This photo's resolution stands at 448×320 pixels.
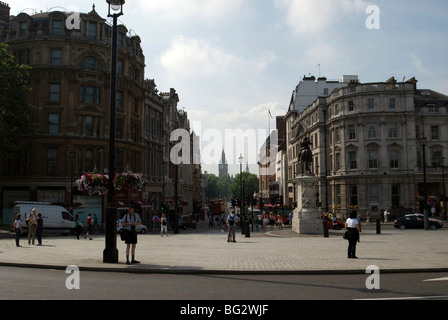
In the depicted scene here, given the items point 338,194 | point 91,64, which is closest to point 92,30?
point 91,64

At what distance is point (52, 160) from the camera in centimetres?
4259

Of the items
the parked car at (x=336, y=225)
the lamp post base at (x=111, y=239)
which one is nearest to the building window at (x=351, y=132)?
the parked car at (x=336, y=225)

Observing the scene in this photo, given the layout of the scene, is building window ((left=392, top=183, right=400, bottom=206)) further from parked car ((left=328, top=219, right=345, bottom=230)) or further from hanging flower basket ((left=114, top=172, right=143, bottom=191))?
hanging flower basket ((left=114, top=172, right=143, bottom=191))

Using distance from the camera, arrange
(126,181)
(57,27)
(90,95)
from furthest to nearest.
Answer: (90,95) < (57,27) < (126,181)

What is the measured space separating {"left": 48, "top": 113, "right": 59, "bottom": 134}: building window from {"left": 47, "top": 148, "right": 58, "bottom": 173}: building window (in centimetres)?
194

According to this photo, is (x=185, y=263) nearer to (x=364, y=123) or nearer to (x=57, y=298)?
(x=57, y=298)

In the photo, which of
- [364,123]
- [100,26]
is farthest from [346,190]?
[100,26]

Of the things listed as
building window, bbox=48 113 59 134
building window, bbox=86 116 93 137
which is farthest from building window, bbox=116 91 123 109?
building window, bbox=48 113 59 134

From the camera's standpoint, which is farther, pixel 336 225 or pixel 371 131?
pixel 371 131

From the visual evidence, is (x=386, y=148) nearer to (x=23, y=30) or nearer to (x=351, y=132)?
(x=351, y=132)

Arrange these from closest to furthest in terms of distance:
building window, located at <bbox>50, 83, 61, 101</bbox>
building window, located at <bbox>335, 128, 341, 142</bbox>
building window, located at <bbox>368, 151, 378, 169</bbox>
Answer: building window, located at <bbox>50, 83, 61, 101</bbox>, building window, located at <bbox>368, 151, 378, 169</bbox>, building window, located at <bbox>335, 128, 341, 142</bbox>

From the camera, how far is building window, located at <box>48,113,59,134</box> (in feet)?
141

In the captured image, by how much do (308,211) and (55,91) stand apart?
29235 millimetres

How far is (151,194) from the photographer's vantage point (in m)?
54.4
